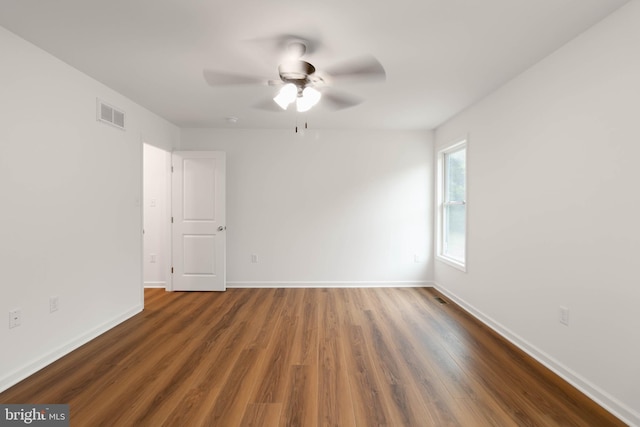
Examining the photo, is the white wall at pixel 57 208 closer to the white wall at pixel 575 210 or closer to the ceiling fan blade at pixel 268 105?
the ceiling fan blade at pixel 268 105

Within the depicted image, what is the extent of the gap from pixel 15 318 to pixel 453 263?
4415 millimetres

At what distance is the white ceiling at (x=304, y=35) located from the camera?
1801 mm

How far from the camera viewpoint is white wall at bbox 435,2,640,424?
178cm

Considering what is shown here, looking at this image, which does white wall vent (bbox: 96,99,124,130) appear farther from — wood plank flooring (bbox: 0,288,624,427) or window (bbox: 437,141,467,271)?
window (bbox: 437,141,467,271)

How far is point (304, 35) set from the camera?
2.08 m

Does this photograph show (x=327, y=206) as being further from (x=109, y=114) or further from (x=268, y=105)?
(x=109, y=114)

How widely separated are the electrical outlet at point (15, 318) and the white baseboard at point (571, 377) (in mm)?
3967

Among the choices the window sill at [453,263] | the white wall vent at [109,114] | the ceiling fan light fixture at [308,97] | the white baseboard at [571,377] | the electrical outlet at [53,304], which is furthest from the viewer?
the window sill at [453,263]

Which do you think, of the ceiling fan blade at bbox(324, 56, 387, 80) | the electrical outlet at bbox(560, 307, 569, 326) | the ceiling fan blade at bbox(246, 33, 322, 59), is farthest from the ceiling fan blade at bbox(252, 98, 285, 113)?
the electrical outlet at bbox(560, 307, 569, 326)

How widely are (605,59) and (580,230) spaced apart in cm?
113

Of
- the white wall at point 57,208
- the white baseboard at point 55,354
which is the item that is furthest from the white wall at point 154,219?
the white baseboard at point 55,354

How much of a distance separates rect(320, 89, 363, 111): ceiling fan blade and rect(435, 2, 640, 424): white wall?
4.82ft

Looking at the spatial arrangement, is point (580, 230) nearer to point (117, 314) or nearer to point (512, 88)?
point (512, 88)

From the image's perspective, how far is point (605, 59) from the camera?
1.92 metres
